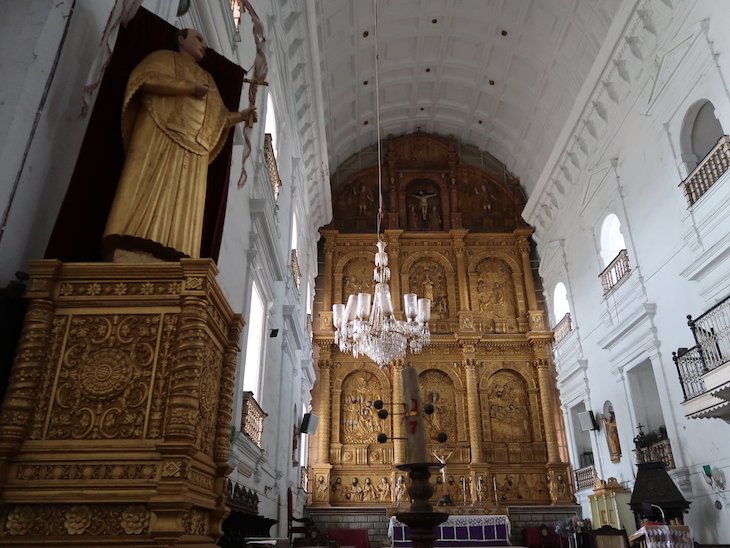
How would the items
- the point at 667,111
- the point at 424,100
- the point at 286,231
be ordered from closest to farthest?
1. the point at 667,111
2. the point at 286,231
3. the point at 424,100

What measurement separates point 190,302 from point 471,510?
12356 mm

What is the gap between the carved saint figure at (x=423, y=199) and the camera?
18.2 meters

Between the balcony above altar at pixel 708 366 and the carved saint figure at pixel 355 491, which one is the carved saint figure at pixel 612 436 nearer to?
the balcony above altar at pixel 708 366

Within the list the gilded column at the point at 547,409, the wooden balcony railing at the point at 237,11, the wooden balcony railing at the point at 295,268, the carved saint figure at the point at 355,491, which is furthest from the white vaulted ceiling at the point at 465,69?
the carved saint figure at the point at 355,491

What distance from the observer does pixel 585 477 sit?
13477mm

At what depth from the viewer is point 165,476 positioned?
7.08 ft

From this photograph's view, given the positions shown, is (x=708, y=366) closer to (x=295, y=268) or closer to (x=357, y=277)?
(x=295, y=268)

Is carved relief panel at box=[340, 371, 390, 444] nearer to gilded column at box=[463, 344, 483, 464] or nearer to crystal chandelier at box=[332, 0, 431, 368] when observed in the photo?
gilded column at box=[463, 344, 483, 464]

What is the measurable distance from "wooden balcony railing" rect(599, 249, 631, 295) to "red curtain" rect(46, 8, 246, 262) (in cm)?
952

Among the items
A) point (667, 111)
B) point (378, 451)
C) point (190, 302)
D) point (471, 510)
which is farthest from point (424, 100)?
point (190, 302)

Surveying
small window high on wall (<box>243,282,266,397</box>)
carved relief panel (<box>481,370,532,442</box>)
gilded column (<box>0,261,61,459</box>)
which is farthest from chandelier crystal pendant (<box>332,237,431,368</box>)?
gilded column (<box>0,261,61,459</box>)

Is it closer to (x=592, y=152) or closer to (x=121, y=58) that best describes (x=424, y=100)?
(x=592, y=152)

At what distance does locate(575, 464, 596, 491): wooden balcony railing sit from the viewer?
13.0m

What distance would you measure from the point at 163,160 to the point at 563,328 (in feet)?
45.2
